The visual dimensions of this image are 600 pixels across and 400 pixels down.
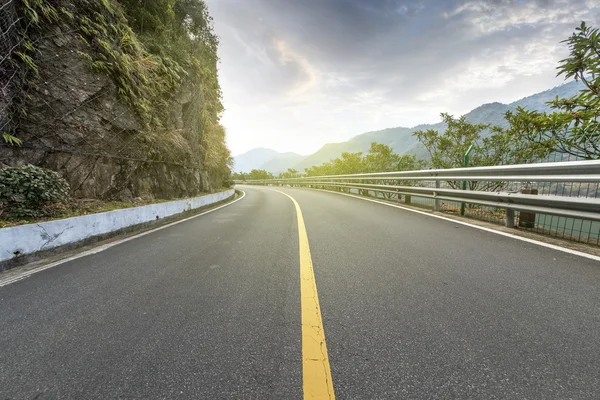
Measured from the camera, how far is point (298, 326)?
1.67 metres

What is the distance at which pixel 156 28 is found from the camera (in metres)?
9.12

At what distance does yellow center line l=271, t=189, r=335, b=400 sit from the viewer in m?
1.17

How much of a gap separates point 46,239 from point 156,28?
939 cm

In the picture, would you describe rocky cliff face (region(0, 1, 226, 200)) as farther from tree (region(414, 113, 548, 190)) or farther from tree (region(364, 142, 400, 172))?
tree (region(364, 142, 400, 172))

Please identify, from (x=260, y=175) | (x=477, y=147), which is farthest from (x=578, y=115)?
(x=260, y=175)

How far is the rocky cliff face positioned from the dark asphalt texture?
2.99 metres

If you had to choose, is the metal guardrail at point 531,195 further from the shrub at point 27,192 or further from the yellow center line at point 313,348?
the shrub at point 27,192

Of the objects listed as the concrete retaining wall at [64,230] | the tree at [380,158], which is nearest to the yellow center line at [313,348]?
the concrete retaining wall at [64,230]

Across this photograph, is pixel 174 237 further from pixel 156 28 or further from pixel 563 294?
pixel 156 28

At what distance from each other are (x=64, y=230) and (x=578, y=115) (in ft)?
30.3

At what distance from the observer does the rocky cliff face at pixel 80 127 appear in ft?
14.6

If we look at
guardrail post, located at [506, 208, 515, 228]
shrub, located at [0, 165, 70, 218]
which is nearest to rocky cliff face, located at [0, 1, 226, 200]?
shrub, located at [0, 165, 70, 218]

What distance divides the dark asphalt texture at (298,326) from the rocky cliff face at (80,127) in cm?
299

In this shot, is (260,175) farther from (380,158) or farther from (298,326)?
(298,326)
